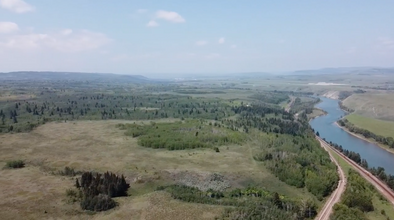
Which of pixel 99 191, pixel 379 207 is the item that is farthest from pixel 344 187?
pixel 99 191

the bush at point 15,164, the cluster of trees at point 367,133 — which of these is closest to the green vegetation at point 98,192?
the bush at point 15,164

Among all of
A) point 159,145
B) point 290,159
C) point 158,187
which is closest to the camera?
point 158,187

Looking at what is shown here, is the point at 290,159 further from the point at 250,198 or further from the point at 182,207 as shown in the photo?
the point at 182,207

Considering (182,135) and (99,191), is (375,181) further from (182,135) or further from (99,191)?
(99,191)

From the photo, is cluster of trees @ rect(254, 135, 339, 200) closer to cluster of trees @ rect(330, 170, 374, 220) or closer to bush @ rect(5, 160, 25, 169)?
cluster of trees @ rect(330, 170, 374, 220)

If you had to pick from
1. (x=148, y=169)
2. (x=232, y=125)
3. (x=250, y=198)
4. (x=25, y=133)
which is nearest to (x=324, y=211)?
(x=250, y=198)

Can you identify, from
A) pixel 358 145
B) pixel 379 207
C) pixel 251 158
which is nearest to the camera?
pixel 379 207

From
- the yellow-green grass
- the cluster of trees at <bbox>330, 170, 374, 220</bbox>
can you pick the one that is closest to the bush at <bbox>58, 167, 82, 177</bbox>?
the cluster of trees at <bbox>330, 170, 374, 220</bbox>
